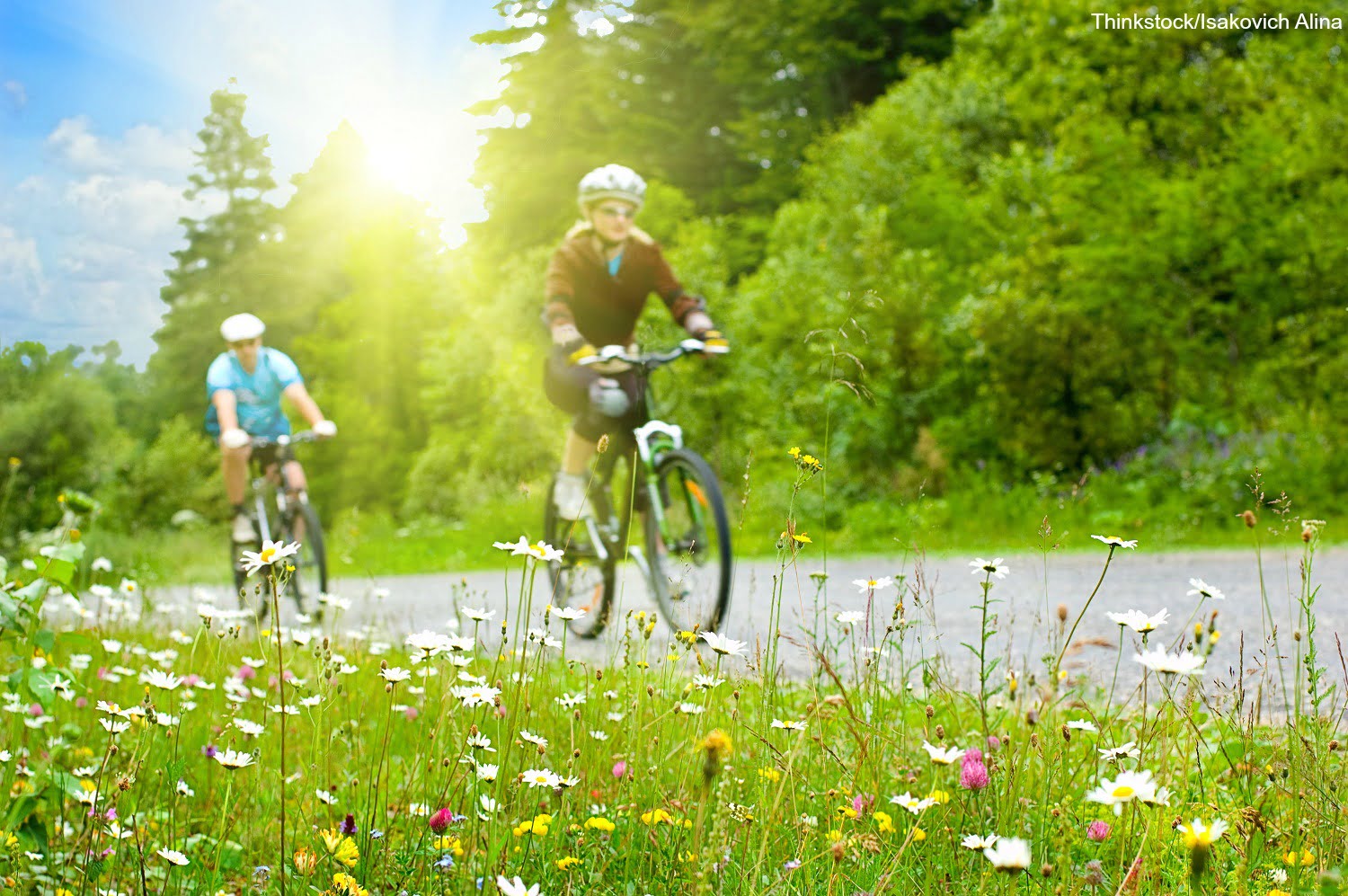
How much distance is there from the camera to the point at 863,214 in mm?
15672

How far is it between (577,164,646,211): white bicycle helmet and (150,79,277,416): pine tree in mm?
33343

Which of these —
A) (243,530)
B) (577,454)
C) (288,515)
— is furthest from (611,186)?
(243,530)

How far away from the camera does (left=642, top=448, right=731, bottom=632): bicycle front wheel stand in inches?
171

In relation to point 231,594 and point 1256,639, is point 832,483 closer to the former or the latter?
point 231,594

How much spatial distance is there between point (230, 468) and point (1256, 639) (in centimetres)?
529

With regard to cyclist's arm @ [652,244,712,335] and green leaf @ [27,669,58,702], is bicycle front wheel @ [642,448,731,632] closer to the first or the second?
cyclist's arm @ [652,244,712,335]

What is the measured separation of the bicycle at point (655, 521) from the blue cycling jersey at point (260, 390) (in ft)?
7.30

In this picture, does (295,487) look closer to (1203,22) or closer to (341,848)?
(341,848)

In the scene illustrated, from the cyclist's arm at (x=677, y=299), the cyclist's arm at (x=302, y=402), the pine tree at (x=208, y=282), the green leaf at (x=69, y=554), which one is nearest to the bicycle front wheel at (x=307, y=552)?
the cyclist's arm at (x=302, y=402)

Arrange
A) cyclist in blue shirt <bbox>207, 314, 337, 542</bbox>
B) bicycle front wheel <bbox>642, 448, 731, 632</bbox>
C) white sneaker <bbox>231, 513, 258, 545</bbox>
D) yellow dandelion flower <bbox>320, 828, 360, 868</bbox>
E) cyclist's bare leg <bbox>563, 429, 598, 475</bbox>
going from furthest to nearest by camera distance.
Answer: white sneaker <bbox>231, 513, 258, 545</bbox> < cyclist in blue shirt <bbox>207, 314, 337, 542</bbox> < cyclist's bare leg <bbox>563, 429, 598, 475</bbox> < bicycle front wheel <bbox>642, 448, 731, 632</bbox> < yellow dandelion flower <bbox>320, 828, 360, 868</bbox>

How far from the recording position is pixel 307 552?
6188 millimetres

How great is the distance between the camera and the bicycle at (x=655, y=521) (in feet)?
14.5

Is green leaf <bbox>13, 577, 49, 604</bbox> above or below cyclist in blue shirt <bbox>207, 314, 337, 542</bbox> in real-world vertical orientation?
below

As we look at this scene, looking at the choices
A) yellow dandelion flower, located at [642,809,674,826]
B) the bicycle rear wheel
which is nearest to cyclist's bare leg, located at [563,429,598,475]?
the bicycle rear wheel
